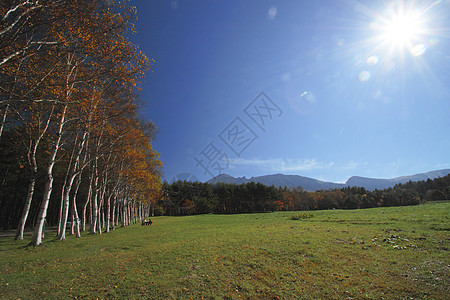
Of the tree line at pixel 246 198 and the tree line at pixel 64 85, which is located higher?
the tree line at pixel 64 85

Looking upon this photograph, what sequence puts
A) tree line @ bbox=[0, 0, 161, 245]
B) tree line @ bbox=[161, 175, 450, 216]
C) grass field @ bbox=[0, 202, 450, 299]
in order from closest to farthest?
grass field @ bbox=[0, 202, 450, 299]
tree line @ bbox=[0, 0, 161, 245]
tree line @ bbox=[161, 175, 450, 216]

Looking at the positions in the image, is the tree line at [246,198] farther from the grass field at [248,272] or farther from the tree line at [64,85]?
the grass field at [248,272]

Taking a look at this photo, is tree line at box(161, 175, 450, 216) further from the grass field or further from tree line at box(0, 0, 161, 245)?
the grass field

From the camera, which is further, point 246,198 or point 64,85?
point 246,198

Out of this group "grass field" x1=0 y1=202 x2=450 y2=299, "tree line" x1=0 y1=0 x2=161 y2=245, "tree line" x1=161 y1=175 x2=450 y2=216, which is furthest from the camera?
"tree line" x1=161 y1=175 x2=450 y2=216

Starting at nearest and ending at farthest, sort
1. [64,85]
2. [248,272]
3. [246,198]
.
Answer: [248,272], [64,85], [246,198]

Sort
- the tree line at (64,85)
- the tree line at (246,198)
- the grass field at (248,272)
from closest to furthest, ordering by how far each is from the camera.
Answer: the grass field at (248,272)
the tree line at (64,85)
the tree line at (246,198)

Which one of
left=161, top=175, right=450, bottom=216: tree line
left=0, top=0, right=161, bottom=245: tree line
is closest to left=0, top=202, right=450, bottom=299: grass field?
left=0, top=0, right=161, bottom=245: tree line

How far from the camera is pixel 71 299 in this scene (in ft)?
18.6

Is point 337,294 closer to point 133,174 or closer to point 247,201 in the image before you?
point 133,174

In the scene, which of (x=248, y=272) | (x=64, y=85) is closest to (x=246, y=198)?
(x=248, y=272)

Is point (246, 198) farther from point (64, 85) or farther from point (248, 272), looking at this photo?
point (64, 85)

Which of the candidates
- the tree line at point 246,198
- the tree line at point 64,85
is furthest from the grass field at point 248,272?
the tree line at point 246,198

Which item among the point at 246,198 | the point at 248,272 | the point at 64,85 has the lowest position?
the point at 248,272
